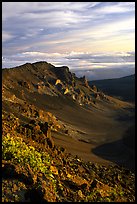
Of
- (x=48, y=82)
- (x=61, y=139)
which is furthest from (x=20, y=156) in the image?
(x=48, y=82)

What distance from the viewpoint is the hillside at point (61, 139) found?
10.9m

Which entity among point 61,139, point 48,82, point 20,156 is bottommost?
point 61,139

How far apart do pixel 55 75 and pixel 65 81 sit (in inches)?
115

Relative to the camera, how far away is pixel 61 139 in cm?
3362

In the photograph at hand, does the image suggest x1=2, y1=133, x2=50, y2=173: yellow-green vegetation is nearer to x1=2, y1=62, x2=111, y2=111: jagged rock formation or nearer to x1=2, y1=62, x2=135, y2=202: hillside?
x1=2, y1=62, x2=135, y2=202: hillside

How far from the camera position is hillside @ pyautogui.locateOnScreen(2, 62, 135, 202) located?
1091cm

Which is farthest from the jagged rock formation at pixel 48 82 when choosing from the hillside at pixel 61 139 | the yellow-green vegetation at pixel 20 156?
the yellow-green vegetation at pixel 20 156

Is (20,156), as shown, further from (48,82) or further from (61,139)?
(48,82)

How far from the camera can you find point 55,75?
72.7 metres

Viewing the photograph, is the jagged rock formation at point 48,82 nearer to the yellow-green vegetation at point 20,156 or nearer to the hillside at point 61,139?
the hillside at point 61,139

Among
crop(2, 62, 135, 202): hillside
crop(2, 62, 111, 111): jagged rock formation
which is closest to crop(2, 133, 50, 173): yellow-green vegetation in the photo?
crop(2, 62, 135, 202): hillside

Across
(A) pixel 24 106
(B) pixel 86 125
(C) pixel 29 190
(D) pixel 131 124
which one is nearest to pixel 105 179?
(C) pixel 29 190

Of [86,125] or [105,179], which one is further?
[86,125]

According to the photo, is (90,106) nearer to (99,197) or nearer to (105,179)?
(105,179)
